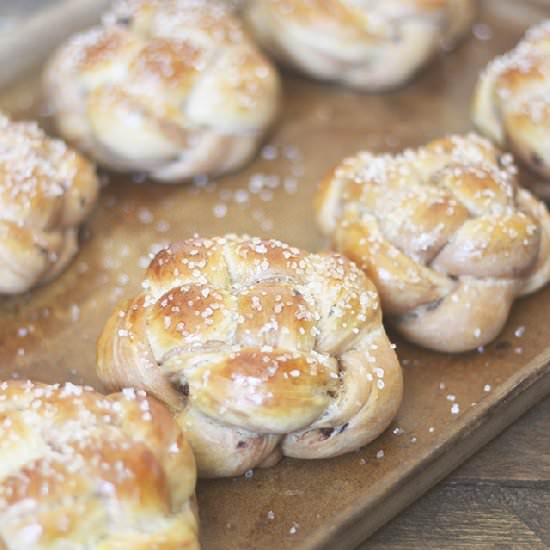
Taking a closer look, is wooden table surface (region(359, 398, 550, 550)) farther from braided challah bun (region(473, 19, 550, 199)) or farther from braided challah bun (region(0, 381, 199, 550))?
braided challah bun (region(473, 19, 550, 199))

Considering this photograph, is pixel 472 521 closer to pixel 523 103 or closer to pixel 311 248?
pixel 311 248

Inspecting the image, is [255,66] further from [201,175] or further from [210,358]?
[210,358]

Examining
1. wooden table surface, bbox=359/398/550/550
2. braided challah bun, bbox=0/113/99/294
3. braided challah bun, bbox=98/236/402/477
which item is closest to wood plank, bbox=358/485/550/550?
wooden table surface, bbox=359/398/550/550

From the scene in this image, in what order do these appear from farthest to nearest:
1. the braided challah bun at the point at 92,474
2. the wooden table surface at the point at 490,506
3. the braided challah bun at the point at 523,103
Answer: the braided challah bun at the point at 523,103
the wooden table surface at the point at 490,506
the braided challah bun at the point at 92,474

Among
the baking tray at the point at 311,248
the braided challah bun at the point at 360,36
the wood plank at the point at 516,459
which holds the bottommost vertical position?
the wood plank at the point at 516,459

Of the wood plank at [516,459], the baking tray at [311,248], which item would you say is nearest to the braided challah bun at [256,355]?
the baking tray at [311,248]

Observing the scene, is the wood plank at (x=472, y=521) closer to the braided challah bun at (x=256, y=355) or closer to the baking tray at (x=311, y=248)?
the baking tray at (x=311, y=248)

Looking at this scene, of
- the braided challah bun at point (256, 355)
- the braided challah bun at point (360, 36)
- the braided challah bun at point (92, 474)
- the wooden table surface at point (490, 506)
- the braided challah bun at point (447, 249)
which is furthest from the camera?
the braided challah bun at point (360, 36)
